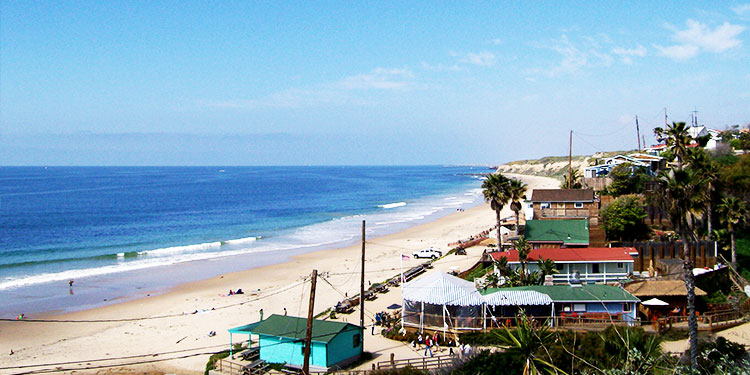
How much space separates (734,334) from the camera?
27.7 m

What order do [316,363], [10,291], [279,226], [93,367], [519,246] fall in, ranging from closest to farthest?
1. [316,363]
2. [93,367]
3. [519,246]
4. [10,291]
5. [279,226]

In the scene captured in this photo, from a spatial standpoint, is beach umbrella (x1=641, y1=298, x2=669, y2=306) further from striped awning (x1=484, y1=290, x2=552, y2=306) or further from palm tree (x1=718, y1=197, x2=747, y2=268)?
palm tree (x1=718, y1=197, x2=747, y2=268)

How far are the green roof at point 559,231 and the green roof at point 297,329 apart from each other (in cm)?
2059

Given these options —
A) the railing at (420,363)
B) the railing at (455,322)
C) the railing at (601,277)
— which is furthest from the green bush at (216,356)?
the railing at (601,277)

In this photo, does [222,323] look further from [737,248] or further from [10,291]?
[737,248]

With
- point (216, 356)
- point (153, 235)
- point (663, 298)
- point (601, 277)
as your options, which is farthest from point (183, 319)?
point (153, 235)

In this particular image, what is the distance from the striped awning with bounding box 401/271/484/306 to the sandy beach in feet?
11.3

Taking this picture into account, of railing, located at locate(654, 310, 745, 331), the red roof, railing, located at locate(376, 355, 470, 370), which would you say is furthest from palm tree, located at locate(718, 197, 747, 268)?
railing, located at locate(376, 355, 470, 370)

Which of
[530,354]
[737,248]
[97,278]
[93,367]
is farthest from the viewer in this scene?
[97,278]

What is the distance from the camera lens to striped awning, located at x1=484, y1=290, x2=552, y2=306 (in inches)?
1156

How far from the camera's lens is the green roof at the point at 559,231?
42281 mm

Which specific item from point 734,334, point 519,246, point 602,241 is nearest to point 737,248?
point 602,241

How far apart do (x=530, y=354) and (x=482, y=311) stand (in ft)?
48.1

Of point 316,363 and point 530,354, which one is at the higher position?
point 530,354
